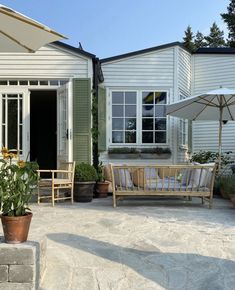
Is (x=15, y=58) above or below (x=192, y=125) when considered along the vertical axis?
above

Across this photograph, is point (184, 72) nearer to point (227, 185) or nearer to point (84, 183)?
point (227, 185)

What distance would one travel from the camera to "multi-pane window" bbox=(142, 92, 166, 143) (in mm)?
10547

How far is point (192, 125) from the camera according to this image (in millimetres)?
11844

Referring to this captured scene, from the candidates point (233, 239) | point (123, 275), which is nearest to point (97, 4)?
point (233, 239)

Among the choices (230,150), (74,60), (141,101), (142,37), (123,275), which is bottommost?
(123,275)

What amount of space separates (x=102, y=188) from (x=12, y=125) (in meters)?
2.29

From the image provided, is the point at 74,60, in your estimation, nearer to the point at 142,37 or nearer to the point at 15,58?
the point at 15,58

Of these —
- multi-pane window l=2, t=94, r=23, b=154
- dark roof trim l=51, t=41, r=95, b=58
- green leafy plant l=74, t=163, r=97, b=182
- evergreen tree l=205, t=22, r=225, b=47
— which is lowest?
green leafy plant l=74, t=163, r=97, b=182

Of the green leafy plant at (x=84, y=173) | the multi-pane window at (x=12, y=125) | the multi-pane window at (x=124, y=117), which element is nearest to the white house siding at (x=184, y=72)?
the multi-pane window at (x=124, y=117)

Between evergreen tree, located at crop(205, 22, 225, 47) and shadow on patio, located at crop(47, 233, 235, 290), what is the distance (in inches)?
1300

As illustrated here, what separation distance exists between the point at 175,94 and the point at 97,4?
178 inches

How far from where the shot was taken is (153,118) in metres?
10.6

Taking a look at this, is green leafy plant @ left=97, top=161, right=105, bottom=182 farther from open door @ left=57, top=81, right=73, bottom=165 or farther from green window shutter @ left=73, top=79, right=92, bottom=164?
open door @ left=57, top=81, right=73, bottom=165

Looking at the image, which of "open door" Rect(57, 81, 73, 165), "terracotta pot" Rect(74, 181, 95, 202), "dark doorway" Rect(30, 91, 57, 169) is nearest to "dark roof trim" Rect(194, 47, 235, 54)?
"open door" Rect(57, 81, 73, 165)
